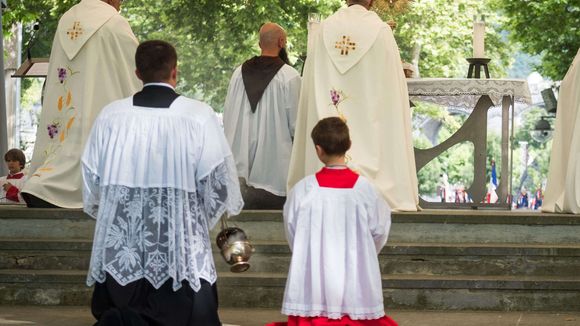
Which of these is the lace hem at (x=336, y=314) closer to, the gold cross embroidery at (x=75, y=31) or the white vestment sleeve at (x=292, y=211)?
the white vestment sleeve at (x=292, y=211)

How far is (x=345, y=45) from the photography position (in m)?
10.4

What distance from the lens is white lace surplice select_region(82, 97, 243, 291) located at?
661cm

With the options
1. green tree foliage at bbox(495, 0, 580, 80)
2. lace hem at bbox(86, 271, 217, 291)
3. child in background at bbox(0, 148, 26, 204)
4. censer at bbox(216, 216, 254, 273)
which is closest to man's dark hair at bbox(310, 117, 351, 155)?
censer at bbox(216, 216, 254, 273)

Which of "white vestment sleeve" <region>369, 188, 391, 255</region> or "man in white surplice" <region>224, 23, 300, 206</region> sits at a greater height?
"man in white surplice" <region>224, 23, 300, 206</region>

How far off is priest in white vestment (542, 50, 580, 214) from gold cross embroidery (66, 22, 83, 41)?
4.06m

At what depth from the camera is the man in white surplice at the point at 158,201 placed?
661 centimetres

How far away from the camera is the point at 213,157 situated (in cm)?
669

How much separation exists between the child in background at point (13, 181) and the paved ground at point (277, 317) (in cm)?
340

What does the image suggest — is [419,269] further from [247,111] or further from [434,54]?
[434,54]

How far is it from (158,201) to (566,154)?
538 centimetres

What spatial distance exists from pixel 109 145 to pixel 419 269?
313 cm

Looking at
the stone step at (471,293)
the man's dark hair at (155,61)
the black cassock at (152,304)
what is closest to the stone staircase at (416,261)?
the stone step at (471,293)

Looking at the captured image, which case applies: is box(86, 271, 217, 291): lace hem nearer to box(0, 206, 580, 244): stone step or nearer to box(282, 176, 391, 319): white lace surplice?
box(282, 176, 391, 319): white lace surplice

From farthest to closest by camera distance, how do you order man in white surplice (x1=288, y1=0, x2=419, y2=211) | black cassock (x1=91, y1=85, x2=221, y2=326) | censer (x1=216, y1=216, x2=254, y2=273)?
man in white surplice (x1=288, y1=0, x2=419, y2=211) < black cassock (x1=91, y1=85, x2=221, y2=326) < censer (x1=216, y1=216, x2=254, y2=273)
